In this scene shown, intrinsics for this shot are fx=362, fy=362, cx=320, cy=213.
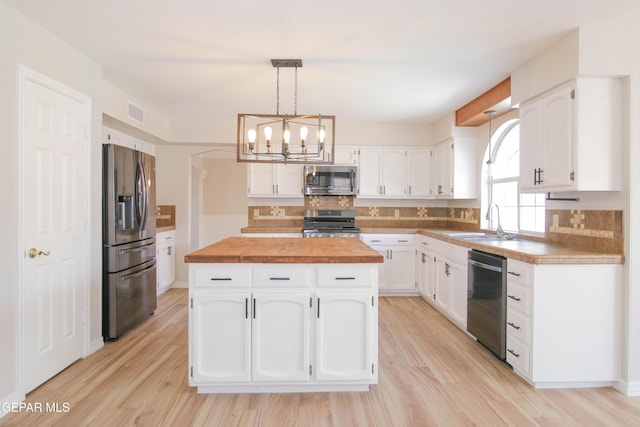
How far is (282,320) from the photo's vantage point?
2303mm

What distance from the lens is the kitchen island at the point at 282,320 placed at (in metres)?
2.28

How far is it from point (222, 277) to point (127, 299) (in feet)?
5.62

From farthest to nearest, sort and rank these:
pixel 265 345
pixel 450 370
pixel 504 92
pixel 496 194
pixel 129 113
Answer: pixel 496 194
pixel 129 113
pixel 504 92
pixel 450 370
pixel 265 345

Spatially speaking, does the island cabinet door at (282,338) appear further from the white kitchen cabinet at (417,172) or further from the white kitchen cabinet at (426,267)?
the white kitchen cabinet at (417,172)

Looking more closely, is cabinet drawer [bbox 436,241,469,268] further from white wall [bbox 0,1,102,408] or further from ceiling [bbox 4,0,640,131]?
white wall [bbox 0,1,102,408]

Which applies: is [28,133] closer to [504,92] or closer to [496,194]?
[504,92]

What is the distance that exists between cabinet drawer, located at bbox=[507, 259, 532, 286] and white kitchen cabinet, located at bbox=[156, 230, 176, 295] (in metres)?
3.97

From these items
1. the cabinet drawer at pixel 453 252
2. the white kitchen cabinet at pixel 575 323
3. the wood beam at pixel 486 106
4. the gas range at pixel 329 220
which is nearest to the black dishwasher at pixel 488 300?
the cabinet drawer at pixel 453 252

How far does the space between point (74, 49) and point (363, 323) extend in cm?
300

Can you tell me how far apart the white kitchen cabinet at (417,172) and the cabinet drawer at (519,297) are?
273 centimetres

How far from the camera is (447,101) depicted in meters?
4.17

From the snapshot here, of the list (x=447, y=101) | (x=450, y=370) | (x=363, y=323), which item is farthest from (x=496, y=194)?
(x=363, y=323)

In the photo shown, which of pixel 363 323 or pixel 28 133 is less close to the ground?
pixel 28 133

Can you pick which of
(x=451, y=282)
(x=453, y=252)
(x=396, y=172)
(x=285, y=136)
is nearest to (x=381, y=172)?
(x=396, y=172)
